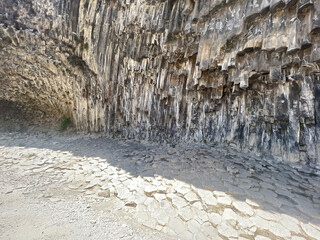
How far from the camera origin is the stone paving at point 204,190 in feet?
9.41

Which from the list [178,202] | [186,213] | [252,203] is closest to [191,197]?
[178,202]

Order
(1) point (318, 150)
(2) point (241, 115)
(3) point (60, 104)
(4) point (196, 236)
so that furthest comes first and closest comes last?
(3) point (60, 104), (2) point (241, 115), (1) point (318, 150), (4) point (196, 236)

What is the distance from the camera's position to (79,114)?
13.9 m

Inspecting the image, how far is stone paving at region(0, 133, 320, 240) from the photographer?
2.87m

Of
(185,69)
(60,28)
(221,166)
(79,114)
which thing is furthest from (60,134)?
(221,166)

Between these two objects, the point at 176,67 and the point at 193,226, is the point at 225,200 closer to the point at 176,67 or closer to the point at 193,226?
the point at 193,226

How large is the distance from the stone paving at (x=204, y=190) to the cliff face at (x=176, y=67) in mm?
1274

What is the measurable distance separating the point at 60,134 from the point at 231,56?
1543 cm

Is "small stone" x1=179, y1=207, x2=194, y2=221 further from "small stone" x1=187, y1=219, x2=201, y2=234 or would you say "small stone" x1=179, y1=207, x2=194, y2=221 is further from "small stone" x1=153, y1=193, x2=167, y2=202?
"small stone" x1=153, y1=193, x2=167, y2=202

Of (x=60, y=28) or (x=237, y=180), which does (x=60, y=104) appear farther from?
(x=237, y=180)

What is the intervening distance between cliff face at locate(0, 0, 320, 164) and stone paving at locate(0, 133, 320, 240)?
1.27 m

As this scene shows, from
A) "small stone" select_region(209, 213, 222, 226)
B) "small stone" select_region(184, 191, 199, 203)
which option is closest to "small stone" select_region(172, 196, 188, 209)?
"small stone" select_region(184, 191, 199, 203)

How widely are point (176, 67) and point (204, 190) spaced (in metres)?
6.50

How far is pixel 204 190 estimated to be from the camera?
386cm
